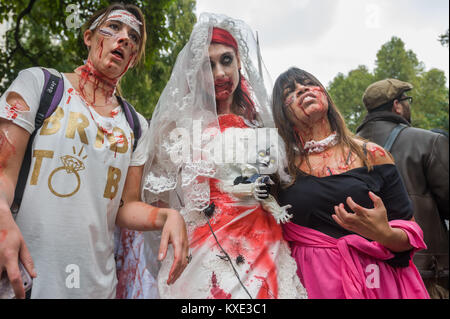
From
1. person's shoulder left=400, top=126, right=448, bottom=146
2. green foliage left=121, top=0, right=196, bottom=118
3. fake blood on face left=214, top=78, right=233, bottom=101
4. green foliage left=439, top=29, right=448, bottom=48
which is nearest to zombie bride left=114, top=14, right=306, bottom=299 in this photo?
fake blood on face left=214, top=78, right=233, bottom=101

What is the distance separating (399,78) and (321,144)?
2.00 meters

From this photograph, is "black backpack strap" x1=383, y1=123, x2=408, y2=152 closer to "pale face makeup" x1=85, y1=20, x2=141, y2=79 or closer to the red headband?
the red headband

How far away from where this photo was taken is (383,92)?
108 inches

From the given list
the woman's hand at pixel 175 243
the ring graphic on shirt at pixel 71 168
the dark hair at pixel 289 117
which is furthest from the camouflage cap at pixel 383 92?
the ring graphic on shirt at pixel 71 168

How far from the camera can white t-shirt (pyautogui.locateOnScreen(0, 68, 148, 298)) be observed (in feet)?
4.66

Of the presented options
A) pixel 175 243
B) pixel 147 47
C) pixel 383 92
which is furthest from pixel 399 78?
pixel 175 243

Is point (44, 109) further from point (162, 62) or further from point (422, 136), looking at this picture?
point (422, 136)

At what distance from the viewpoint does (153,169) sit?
1745 millimetres

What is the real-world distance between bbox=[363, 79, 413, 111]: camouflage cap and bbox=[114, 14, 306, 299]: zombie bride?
4.34 feet

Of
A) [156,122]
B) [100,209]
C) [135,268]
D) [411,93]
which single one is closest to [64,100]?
[156,122]

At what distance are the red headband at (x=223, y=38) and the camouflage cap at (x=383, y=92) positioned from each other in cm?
146

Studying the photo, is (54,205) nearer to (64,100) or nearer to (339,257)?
(64,100)

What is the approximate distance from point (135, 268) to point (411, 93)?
2.85m
